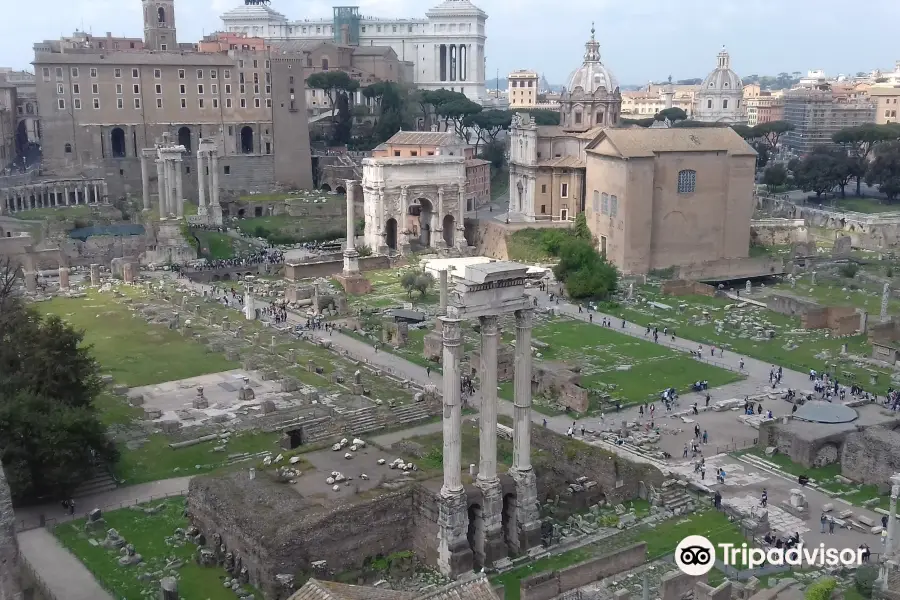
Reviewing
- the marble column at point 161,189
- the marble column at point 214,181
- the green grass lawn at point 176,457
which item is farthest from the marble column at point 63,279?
the green grass lawn at point 176,457

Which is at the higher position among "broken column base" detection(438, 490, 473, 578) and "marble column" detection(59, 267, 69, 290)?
"marble column" detection(59, 267, 69, 290)

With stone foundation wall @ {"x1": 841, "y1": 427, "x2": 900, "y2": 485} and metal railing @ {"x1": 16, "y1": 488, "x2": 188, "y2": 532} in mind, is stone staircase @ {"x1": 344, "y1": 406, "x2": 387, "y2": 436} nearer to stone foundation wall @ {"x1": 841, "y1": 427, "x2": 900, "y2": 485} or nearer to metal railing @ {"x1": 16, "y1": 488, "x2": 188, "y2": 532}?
metal railing @ {"x1": 16, "y1": 488, "x2": 188, "y2": 532}

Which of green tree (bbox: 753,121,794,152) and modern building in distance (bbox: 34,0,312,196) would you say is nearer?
modern building in distance (bbox: 34,0,312,196)

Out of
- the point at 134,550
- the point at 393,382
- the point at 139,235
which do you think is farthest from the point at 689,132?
the point at 134,550

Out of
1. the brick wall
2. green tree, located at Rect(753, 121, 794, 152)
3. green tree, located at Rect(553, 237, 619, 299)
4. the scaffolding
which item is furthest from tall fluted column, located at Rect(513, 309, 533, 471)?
the scaffolding

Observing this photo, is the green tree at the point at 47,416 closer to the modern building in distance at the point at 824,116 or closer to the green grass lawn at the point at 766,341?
the green grass lawn at the point at 766,341
